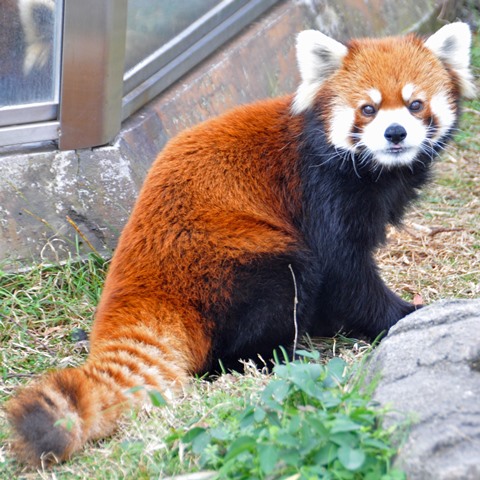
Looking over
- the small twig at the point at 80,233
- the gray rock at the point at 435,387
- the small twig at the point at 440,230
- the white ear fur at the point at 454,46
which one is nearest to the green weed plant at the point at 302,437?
the gray rock at the point at 435,387

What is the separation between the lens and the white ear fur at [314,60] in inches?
149

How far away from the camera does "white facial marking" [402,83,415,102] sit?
11.8 feet

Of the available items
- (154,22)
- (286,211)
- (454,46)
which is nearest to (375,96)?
(454,46)

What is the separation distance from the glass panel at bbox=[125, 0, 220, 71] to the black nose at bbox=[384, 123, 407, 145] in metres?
1.97

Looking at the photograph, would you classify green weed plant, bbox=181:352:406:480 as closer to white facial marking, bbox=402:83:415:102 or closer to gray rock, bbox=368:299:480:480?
gray rock, bbox=368:299:480:480

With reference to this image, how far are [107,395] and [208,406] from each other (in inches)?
14.1

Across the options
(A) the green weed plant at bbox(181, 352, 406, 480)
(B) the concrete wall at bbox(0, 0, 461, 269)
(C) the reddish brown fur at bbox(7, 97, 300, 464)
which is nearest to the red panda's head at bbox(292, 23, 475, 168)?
(C) the reddish brown fur at bbox(7, 97, 300, 464)

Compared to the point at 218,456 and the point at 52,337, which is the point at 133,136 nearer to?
the point at 52,337

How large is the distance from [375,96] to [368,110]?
7 cm

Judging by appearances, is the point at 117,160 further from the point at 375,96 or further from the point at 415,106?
the point at 415,106

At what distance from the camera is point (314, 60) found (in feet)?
12.6

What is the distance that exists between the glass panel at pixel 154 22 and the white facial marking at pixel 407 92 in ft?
6.25

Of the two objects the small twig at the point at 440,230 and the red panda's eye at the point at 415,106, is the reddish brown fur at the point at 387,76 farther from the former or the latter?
the small twig at the point at 440,230

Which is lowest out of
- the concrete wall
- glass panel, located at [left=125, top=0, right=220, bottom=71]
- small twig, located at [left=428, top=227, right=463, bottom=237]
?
small twig, located at [left=428, top=227, right=463, bottom=237]
